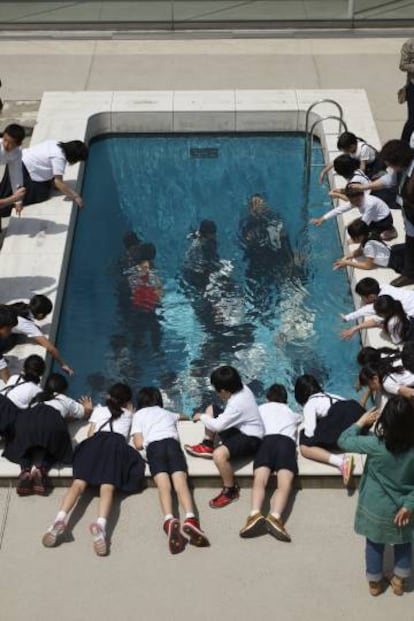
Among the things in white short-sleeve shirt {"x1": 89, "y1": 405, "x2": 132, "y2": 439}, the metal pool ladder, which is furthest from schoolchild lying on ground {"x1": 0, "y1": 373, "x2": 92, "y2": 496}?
the metal pool ladder

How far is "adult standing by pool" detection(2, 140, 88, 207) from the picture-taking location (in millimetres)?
11203

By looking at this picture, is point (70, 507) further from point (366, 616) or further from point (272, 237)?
point (272, 237)

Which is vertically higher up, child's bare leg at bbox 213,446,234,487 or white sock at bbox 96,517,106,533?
child's bare leg at bbox 213,446,234,487

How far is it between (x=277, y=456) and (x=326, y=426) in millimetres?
487

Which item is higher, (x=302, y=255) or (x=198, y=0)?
(x=198, y=0)

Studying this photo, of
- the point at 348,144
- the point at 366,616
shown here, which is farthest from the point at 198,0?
the point at 366,616

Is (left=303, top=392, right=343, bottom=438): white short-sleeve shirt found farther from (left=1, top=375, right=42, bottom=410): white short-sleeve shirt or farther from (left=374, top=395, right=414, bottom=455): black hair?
(left=1, top=375, right=42, bottom=410): white short-sleeve shirt

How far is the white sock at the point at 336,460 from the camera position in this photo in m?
8.05

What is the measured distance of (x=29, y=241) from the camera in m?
10.9

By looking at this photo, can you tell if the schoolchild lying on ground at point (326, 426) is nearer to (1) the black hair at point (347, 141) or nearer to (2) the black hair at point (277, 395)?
(2) the black hair at point (277, 395)

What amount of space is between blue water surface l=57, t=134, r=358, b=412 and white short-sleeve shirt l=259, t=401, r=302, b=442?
134 centimetres

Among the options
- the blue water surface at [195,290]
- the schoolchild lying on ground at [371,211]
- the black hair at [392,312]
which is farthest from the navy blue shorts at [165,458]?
the schoolchild lying on ground at [371,211]

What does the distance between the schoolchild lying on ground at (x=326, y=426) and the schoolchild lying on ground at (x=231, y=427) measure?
403mm

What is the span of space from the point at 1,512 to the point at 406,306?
12.8 feet
